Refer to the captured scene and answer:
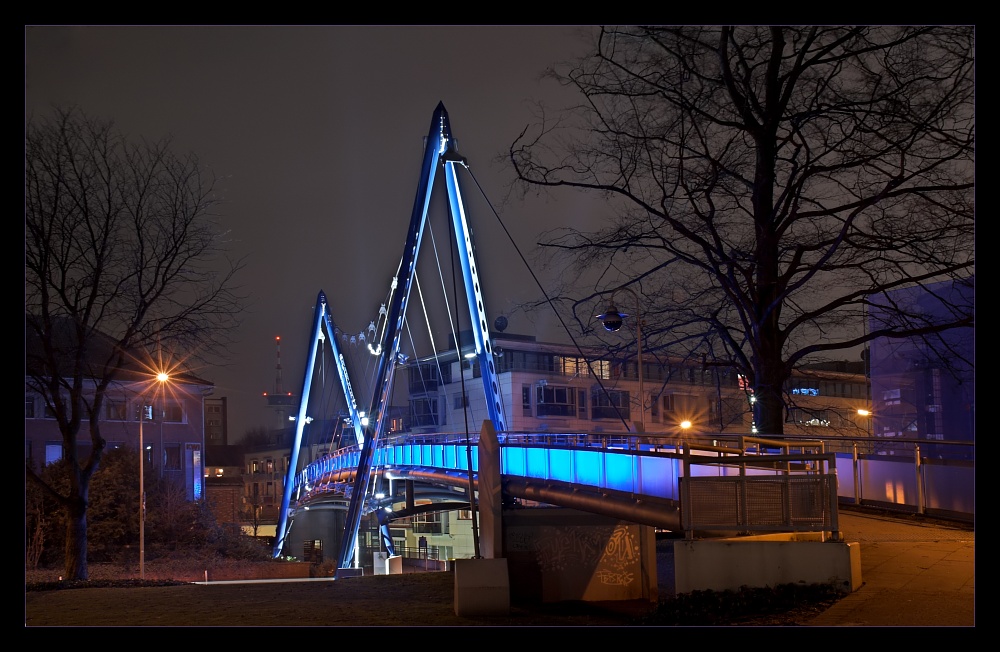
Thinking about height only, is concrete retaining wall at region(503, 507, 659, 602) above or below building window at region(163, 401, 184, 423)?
below

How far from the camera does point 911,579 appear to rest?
12109 millimetres

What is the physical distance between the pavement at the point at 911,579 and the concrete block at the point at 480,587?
5.36 m

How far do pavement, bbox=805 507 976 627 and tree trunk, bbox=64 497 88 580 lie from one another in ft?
59.5

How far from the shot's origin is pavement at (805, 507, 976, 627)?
10.3 meters

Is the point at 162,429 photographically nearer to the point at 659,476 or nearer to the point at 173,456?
the point at 173,456

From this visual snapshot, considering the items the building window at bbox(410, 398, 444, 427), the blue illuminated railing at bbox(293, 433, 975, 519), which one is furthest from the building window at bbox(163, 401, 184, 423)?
the blue illuminated railing at bbox(293, 433, 975, 519)

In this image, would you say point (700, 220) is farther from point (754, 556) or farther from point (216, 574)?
point (216, 574)

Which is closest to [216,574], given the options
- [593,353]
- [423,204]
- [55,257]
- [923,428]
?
[423,204]

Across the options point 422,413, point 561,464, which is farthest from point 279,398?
point 561,464

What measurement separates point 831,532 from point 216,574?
104 feet

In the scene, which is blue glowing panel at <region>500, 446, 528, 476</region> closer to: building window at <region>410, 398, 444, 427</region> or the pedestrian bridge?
the pedestrian bridge

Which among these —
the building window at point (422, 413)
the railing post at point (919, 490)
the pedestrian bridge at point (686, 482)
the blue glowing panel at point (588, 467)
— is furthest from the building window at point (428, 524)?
the railing post at point (919, 490)

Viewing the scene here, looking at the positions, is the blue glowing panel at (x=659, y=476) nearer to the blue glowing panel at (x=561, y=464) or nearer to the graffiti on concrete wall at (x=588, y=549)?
the graffiti on concrete wall at (x=588, y=549)

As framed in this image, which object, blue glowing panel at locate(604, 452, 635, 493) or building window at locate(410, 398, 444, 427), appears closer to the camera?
blue glowing panel at locate(604, 452, 635, 493)
